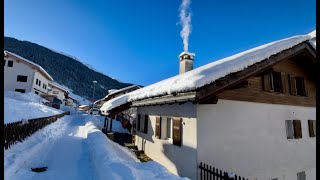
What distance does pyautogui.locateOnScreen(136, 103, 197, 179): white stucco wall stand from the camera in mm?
7828

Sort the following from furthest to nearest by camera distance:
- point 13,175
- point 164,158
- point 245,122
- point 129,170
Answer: point 164,158, point 245,122, point 13,175, point 129,170

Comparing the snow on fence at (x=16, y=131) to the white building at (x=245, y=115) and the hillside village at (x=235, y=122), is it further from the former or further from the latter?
the white building at (x=245, y=115)

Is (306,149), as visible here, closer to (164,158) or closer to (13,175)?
(164,158)

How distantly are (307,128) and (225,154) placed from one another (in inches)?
235

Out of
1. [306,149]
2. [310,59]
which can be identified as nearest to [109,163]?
[306,149]

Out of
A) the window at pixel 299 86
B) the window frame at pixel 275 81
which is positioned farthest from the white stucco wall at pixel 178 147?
the window at pixel 299 86

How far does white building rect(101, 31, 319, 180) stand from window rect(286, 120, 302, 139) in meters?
0.04

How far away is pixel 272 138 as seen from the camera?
30.9 ft

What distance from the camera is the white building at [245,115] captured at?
24.8 feet

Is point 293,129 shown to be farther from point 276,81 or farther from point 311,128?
point 276,81

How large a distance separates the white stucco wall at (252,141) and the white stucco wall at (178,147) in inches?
14.0

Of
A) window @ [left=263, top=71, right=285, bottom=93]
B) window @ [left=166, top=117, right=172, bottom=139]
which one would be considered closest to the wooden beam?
window @ [left=263, top=71, right=285, bottom=93]

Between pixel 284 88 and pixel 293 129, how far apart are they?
205 cm

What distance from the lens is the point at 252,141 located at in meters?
8.77
